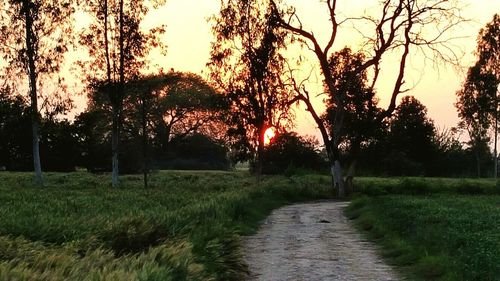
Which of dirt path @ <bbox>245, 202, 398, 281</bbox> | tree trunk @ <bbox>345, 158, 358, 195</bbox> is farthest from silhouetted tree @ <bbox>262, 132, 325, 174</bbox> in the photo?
dirt path @ <bbox>245, 202, 398, 281</bbox>

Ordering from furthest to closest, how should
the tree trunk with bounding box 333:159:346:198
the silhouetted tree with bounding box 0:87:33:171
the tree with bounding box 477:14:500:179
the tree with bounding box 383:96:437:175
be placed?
the silhouetted tree with bounding box 0:87:33:171 < the tree with bounding box 383:96:437:175 < the tree with bounding box 477:14:500:179 < the tree trunk with bounding box 333:159:346:198

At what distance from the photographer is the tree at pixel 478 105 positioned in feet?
Result: 211

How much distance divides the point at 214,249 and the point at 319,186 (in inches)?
1193

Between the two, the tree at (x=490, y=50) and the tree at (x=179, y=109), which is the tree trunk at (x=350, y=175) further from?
the tree at (x=179, y=109)

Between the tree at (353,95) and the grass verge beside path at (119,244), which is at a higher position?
the tree at (353,95)

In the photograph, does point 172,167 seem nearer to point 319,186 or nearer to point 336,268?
point 319,186

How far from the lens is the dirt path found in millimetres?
12164

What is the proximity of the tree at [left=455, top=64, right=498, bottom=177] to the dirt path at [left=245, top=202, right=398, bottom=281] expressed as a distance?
47281mm

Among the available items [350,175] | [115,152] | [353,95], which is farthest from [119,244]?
[353,95]

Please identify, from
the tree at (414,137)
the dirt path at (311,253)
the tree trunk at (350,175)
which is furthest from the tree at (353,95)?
the tree at (414,137)

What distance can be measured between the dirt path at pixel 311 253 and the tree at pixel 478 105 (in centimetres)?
4728

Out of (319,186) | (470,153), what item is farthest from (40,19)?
(470,153)

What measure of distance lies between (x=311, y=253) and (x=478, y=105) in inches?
Result: 2343

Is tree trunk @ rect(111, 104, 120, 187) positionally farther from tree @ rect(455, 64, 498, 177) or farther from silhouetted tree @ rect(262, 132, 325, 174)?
tree @ rect(455, 64, 498, 177)
